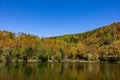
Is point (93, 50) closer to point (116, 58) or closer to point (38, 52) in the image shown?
point (116, 58)

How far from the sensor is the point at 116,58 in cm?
13988

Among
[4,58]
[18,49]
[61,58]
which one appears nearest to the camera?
[4,58]

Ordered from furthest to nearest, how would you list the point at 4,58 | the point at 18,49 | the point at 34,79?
the point at 18,49
the point at 4,58
the point at 34,79

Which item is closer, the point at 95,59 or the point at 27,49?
the point at 27,49

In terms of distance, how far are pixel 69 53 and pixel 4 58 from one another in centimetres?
5142

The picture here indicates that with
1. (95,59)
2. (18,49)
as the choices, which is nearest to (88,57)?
(95,59)

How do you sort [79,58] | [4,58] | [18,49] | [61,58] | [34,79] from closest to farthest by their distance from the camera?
[34,79], [4,58], [18,49], [61,58], [79,58]

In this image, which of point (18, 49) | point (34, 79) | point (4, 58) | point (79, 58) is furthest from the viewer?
point (79, 58)

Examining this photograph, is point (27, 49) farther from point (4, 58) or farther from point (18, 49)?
point (4, 58)

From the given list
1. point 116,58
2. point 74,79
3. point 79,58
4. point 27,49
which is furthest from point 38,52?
point 74,79

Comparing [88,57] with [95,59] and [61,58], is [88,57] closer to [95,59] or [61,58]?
[95,59]

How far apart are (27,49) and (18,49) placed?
224 inches

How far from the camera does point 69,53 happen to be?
15775 cm

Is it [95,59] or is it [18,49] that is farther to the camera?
Result: [95,59]
